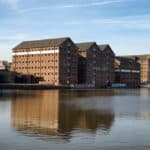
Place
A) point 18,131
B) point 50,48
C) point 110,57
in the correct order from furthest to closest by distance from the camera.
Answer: point 110,57, point 50,48, point 18,131

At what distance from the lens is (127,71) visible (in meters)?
162

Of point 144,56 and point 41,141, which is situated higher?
point 144,56

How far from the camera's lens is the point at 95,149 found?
1480 cm

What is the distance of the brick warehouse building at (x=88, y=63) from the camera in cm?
13225

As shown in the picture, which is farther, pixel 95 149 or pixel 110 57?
pixel 110 57

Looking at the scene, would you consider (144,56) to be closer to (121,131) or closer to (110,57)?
(110,57)

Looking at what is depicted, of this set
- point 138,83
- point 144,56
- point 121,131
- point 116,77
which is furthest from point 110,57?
point 121,131

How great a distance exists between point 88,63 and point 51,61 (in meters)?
16.5

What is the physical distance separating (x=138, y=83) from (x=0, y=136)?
515 feet

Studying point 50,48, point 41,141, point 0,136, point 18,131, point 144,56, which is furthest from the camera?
point 144,56

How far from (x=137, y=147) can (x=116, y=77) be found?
141994 mm

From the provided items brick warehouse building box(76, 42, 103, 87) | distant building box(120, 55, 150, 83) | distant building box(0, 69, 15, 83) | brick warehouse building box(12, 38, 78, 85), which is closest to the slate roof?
brick warehouse building box(76, 42, 103, 87)

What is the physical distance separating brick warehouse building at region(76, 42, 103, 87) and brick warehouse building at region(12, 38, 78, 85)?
5424mm

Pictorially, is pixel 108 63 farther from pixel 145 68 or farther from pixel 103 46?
pixel 145 68
